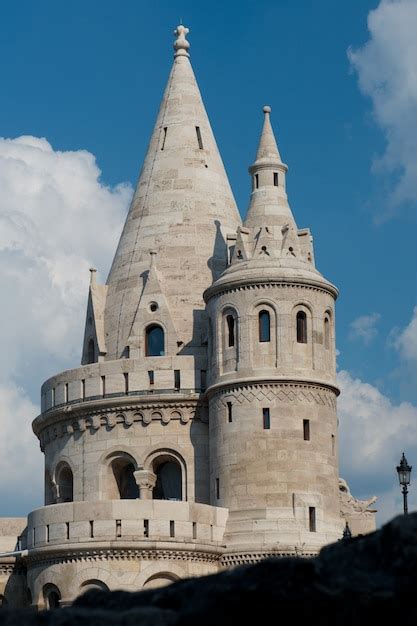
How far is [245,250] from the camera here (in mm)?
46094

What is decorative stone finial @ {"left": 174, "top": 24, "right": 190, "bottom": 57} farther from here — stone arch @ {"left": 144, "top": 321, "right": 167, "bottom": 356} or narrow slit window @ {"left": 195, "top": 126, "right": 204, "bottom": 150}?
stone arch @ {"left": 144, "top": 321, "right": 167, "bottom": 356}

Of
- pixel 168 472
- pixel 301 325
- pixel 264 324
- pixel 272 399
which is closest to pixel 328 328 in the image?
pixel 301 325

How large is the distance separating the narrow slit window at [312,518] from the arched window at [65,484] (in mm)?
8835

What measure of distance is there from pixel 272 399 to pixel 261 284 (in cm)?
353

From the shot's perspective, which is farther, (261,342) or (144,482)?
(144,482)

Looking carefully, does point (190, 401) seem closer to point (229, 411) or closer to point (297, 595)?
point (229, 411)

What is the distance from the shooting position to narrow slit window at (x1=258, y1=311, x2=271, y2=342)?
146 feet

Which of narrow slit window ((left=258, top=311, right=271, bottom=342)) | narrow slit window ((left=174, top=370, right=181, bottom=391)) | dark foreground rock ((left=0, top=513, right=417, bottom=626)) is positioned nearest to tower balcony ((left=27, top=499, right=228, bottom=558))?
narrow slit window ((left=174, top=370, right=181, bottom=391))

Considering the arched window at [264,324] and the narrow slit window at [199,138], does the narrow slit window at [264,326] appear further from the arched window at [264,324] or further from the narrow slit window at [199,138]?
the narrow slit window at [199,138]

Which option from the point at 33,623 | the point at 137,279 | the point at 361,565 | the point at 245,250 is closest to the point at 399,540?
the point at 361,565

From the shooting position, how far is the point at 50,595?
142ft

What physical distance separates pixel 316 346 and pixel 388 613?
3098 centimetres

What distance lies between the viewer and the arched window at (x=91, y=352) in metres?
50.3

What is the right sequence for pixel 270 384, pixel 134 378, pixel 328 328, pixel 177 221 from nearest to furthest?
pixel 270 384
pixel 328 328
pixel 134 378
pixel 177 221
